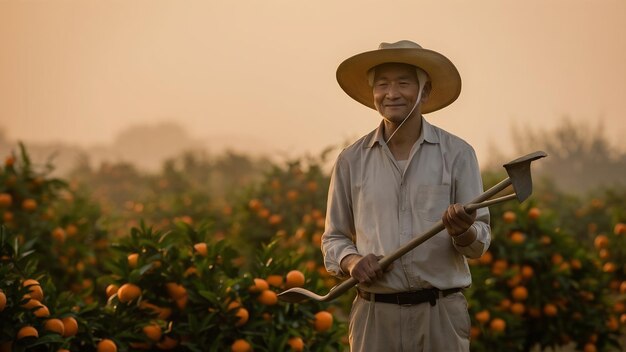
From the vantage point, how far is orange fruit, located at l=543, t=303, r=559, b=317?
5.59 m

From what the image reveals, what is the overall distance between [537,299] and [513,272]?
1.25ft

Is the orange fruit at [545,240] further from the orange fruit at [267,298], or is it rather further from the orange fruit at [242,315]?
the orange fruit at [242,315]

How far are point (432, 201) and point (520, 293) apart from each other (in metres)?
2.98

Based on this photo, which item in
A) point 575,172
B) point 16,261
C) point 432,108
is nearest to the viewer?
point 432,108

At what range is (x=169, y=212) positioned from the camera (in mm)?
10453

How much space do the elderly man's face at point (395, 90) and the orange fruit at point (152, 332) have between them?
1.88 meters

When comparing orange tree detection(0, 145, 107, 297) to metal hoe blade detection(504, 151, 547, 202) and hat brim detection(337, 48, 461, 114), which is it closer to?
hat brim detection(337, 48, 461, 114)

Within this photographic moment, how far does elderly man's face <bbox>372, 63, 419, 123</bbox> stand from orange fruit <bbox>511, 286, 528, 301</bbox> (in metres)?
3.00

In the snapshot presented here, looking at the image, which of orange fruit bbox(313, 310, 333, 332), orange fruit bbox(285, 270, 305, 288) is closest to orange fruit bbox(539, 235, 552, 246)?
orange fruit bbox(313, 310, 333, 332)

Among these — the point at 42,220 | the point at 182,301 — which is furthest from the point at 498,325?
the point at 42,220

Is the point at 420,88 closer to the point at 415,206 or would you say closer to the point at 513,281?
the point at 415,206

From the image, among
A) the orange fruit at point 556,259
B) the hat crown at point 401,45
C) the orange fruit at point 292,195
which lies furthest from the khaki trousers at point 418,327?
the orange fruit at point 292,195

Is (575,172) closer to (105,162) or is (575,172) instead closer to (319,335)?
(105,162)

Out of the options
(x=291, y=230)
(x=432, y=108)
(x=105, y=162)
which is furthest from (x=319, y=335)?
(x=105, y=162)
